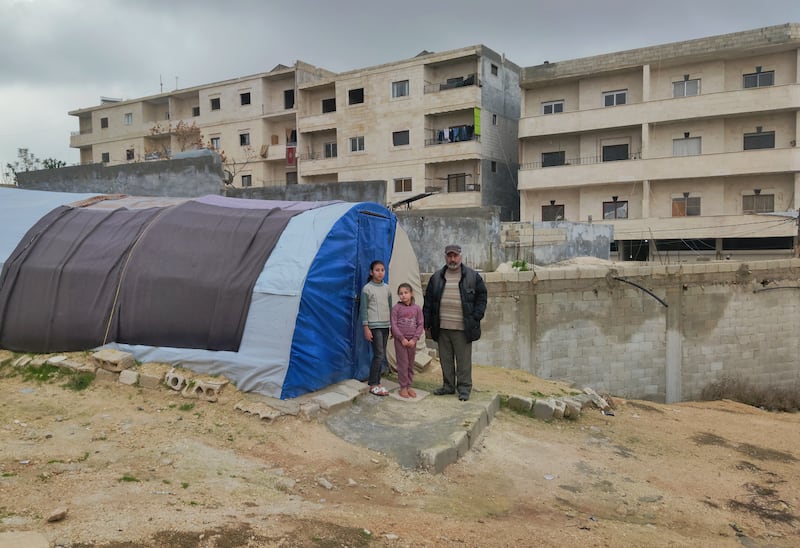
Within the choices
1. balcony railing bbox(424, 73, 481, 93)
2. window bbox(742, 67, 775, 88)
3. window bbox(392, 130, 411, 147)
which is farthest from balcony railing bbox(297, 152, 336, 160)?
window bbox(742, 67, 775, 88)

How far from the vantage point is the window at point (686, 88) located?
2806 cm

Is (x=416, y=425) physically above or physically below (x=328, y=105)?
below

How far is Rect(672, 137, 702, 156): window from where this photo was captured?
2830cm

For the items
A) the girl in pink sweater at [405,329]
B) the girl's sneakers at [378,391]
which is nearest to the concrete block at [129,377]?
the girl's sneakers at [378,391]

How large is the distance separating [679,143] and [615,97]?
3837mm

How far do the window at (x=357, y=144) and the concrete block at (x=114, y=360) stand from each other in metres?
27.9

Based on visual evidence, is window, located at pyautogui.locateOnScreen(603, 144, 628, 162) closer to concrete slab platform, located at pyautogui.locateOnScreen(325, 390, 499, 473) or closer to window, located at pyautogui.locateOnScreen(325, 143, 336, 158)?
window, located at pyautogui.locateOnScreen(325, 143, 336, 158)

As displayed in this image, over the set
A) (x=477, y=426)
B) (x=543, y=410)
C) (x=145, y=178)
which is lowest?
(x=543, y=410)

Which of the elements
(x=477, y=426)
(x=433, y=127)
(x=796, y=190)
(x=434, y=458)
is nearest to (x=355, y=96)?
(x=433, y=127)

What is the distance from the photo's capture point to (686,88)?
28266 millimetres

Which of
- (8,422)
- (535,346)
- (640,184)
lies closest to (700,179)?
(640,184)

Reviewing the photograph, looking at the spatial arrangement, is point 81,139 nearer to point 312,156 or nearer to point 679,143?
point 312,156

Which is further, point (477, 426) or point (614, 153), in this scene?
point (614, 153)

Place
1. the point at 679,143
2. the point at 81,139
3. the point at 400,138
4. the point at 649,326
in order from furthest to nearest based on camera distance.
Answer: the point at 81,139 → the point at 400,138 → the point at 679,143 → the point at 649,326
